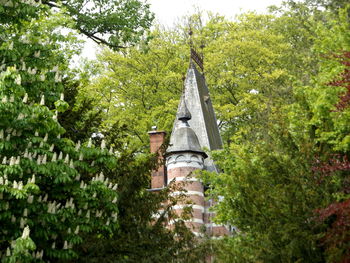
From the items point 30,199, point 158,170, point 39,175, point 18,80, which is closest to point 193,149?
point 158,170

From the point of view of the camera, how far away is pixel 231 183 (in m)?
11.9

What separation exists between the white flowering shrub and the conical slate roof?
14.3m

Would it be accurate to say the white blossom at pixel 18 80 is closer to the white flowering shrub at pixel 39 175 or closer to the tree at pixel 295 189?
the white flowering shrub at pixel 39 175

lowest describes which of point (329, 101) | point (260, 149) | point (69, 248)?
point (69, 248)

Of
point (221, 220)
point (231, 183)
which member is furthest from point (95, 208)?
point (221, 220)

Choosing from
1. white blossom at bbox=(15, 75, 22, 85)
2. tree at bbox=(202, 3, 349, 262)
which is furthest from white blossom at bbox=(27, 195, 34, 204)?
tree at bbox=(202, 3, 349, 262)

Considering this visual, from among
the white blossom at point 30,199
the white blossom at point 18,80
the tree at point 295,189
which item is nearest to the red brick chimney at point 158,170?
the tree at point 295,189

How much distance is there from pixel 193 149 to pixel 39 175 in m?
13.8

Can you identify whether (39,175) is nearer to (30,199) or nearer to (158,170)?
(30,199)

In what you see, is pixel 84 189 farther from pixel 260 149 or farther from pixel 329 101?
pixel 329 101

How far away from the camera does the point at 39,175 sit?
450 inches

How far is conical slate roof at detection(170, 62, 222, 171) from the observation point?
27766mm

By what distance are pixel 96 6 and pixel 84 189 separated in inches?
422

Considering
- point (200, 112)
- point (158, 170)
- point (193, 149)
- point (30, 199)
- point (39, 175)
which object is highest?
point (200, 112)
